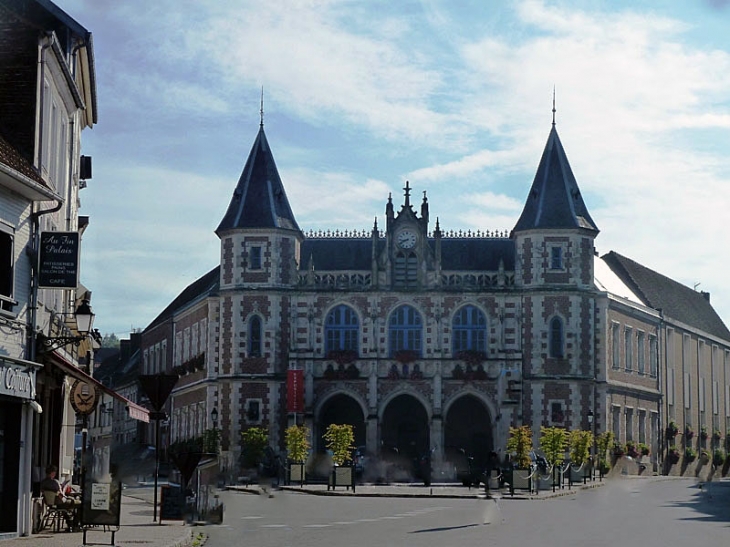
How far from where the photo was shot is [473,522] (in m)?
29.3

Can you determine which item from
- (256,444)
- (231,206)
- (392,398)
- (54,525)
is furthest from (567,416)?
(54,525)

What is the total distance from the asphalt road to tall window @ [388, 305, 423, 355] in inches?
911

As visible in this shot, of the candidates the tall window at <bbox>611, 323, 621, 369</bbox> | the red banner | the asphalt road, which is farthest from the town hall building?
the asphalt road

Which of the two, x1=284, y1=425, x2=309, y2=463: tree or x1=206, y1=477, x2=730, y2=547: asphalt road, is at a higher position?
x1=284, y1=425, x2=309, y2=463: tree

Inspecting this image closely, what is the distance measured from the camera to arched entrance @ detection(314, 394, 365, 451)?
66.3m

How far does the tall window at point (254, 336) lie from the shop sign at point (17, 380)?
42759 millimetres

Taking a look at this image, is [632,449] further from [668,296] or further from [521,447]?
[668,296]

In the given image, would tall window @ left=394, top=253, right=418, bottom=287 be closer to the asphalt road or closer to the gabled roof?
the gabled roof

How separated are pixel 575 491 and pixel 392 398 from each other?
17.7 metres

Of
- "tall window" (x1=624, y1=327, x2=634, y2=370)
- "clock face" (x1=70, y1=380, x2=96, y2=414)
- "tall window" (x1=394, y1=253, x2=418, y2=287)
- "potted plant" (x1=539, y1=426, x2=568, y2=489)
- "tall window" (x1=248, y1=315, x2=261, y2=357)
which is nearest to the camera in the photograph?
"clock face" (x1=70, y1=380, x2=96, y2=414)


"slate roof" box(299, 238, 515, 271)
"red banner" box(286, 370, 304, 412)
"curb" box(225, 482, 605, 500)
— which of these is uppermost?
"slate roof" box(299, 238, 515, 271)

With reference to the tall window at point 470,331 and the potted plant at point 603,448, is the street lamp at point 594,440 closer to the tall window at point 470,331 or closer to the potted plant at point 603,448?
the potted plant at point 603,448

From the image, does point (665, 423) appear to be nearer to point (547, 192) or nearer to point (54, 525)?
point (547, 192)

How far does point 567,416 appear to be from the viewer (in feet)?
213
